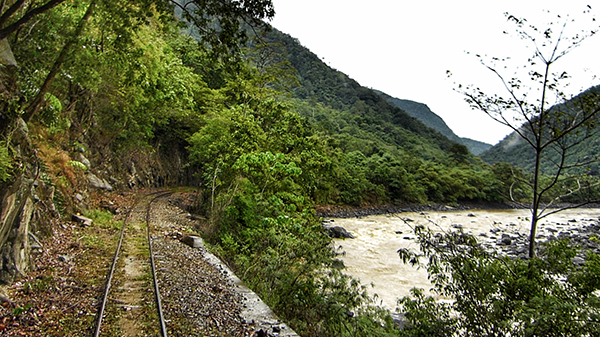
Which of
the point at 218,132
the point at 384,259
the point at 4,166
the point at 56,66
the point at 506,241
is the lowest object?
the point at 384,259

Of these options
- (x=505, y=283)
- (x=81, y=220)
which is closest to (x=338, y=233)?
(x=81, y=220)

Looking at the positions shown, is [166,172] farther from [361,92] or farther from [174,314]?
[361,92]

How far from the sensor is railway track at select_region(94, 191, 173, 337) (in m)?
4.98

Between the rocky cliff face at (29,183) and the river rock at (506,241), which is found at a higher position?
the rocky cliff face at (29,183)

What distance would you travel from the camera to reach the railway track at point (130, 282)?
498cm

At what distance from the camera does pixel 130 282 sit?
6.59 meters

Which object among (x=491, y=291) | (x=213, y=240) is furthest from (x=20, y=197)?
(x=491, y=291)

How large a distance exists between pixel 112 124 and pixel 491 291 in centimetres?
2115

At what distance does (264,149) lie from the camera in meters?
15.2

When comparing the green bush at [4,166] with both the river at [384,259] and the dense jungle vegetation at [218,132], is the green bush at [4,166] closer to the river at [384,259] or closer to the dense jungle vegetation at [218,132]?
the dense jungle vegetation at [218,132]

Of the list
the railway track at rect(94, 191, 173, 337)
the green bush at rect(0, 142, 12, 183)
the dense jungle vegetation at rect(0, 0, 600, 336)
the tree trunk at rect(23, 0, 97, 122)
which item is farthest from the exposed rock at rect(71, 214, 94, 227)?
the green bush at rect(0, 142, 12, 183)

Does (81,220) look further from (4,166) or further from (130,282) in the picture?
(130,282)

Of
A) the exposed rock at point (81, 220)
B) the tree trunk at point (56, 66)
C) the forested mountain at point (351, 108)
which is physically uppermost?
the forested mountain at point (351, 108)

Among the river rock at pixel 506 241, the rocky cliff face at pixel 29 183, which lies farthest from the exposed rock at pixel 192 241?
the river rock at pixel 506 241
